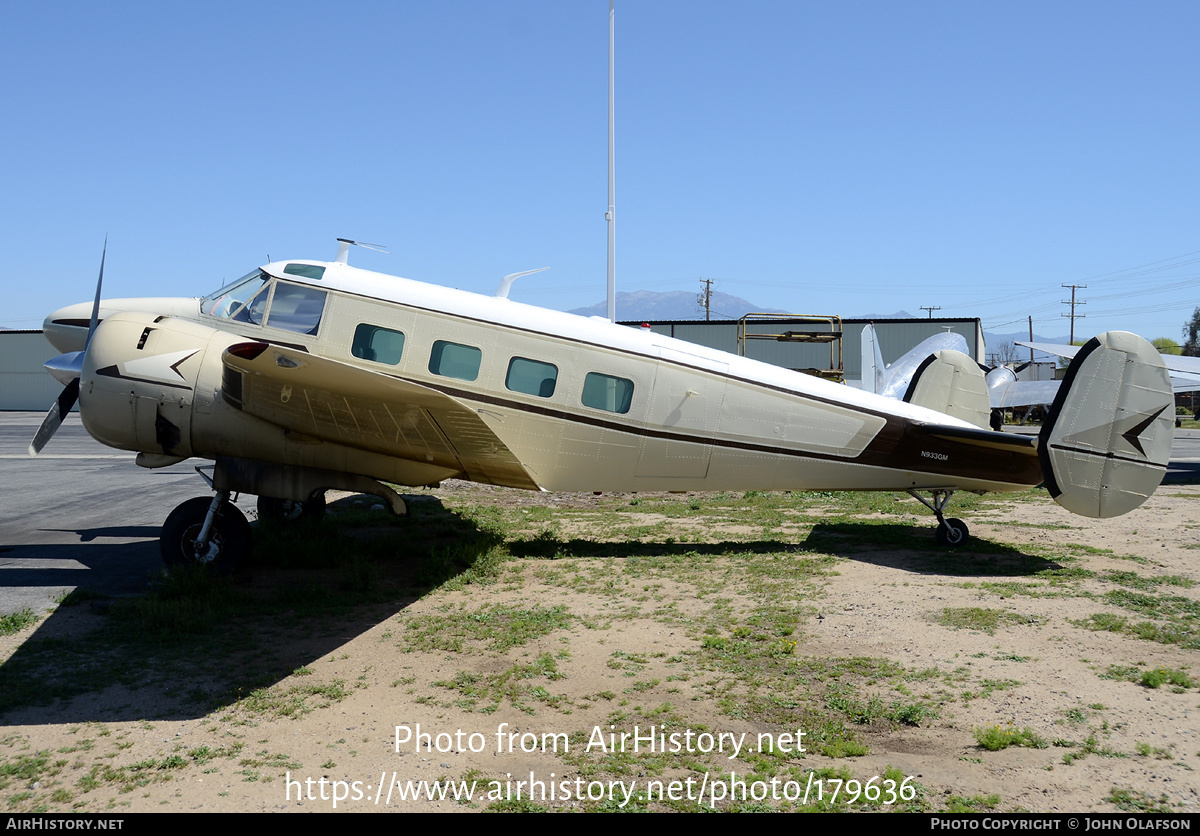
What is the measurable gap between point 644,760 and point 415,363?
18.4 ft

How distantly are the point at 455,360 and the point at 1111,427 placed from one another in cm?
814

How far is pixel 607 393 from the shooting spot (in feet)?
31.2

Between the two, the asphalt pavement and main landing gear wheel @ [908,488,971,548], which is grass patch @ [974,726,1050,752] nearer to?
main landing gear wheel @ [908,488,971,548]

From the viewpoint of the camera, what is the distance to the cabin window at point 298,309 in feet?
29.2

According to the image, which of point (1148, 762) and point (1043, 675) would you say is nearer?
point (1148, 762)

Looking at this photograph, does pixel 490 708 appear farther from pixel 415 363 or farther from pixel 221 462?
pixel 221 462

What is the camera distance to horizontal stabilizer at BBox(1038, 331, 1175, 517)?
932 centimetres

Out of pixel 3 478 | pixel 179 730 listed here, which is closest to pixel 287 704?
pixel 179 730

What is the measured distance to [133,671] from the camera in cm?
625

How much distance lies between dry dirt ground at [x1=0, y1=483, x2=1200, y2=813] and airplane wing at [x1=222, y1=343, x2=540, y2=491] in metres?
1.52

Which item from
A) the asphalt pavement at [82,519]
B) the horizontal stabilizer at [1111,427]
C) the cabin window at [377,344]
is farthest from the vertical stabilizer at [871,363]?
the cabin window at [377,344]

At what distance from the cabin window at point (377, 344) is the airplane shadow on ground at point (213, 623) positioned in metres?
2.53

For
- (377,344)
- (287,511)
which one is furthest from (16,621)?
(287,511)

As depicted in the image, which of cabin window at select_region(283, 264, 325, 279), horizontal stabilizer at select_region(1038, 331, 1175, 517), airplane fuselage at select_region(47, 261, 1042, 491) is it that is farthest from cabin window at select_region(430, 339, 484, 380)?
horizontal stabilizer at select_region(1038, 331, 1175, 517)
